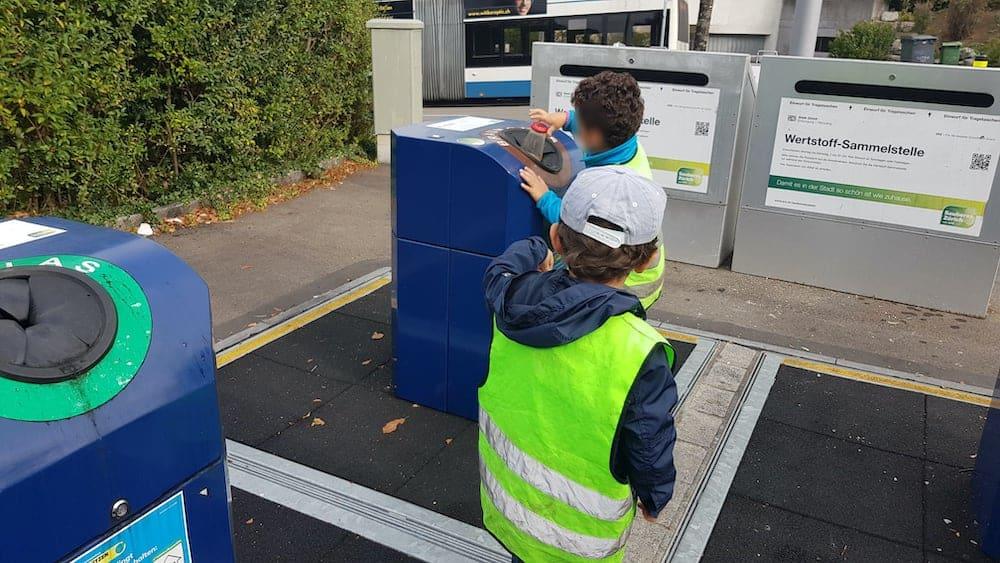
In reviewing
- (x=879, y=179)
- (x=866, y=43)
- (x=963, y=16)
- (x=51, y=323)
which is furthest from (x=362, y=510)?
(x=963, y=16)

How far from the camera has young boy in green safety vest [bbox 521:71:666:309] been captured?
9.23 ft

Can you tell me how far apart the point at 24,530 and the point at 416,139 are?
2.46 m

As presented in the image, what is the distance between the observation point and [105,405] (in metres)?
1.50

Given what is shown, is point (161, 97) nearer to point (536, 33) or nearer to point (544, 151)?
point (544, 151)

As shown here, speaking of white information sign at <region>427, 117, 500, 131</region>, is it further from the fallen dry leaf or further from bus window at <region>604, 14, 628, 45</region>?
bus window at <region>604, 14, 628, 45</region>

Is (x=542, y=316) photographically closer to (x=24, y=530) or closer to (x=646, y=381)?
(x=646, y=381)

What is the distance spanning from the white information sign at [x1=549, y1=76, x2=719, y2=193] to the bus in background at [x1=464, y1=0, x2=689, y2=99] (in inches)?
486

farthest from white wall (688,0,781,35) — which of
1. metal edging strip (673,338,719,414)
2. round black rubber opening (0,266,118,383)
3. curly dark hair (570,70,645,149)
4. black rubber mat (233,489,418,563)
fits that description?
round black rubber opening (0,266,118,383)

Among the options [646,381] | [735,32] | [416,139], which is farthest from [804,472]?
[735,32]

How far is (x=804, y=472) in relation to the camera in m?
3.53

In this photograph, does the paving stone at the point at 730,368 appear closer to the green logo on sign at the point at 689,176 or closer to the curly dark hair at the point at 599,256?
the green logo on sign at the point at 689,176

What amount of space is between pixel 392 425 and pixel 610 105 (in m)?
1.99

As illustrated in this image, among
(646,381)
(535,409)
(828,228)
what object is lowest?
(828,228)

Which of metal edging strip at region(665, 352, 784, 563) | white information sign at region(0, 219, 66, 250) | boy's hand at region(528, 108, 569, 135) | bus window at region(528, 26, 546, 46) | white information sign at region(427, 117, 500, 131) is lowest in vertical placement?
metal edging strip at region(665, 352, 784, 563)
